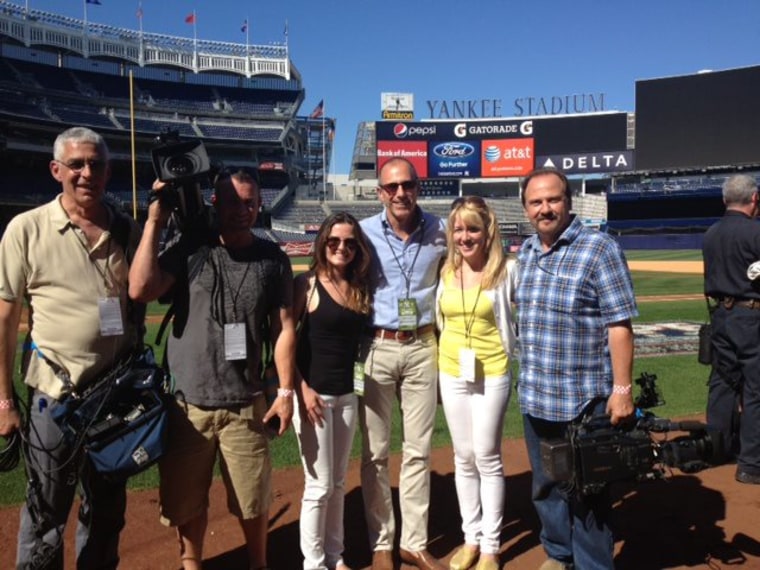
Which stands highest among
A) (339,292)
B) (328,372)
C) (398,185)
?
(398,185)

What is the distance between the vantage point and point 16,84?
44656 mm

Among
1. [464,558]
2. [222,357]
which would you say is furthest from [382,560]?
[222,357]

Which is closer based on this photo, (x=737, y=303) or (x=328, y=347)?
(x=328, y=347)

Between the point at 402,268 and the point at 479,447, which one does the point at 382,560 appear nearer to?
the point at 479,447

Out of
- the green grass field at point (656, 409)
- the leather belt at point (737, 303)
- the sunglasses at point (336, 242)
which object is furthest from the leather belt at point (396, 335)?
the leather belt at point (737, 303)

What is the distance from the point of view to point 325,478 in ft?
10.2

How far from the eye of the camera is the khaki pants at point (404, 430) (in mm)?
3322

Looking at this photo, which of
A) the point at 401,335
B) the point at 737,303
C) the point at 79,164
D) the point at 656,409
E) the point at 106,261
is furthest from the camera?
the point at 656,409

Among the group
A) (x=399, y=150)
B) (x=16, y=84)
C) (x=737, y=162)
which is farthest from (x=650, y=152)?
(x=16, y=84)

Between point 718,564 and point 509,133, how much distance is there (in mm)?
52701

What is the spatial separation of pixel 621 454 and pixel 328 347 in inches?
57.9

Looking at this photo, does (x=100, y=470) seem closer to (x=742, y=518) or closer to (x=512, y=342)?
(x=512, y=342)

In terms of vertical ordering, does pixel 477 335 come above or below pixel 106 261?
below

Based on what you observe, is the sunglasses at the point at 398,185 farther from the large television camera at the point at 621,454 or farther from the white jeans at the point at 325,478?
the large television camera at the point at 621,454
